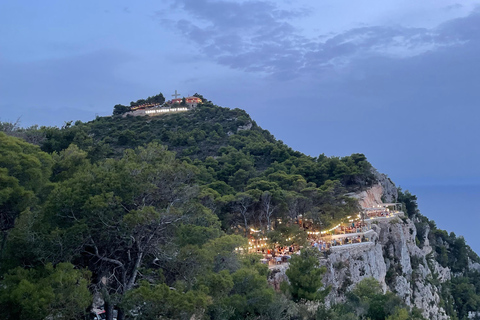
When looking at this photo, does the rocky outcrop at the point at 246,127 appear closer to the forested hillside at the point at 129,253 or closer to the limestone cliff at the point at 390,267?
the limestone cliff at the point at 390,267

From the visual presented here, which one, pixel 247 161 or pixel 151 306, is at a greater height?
pixel 247 161

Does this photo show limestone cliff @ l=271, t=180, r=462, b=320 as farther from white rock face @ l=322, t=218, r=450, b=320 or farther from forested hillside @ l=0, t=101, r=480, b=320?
forested hillside @ l=0, t=101, r=480, b=320

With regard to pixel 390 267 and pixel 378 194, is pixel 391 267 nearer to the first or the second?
pixel 390 267

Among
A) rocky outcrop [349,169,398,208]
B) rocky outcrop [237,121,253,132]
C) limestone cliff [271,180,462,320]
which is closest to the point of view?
limestone cliff [271,180,462,320]

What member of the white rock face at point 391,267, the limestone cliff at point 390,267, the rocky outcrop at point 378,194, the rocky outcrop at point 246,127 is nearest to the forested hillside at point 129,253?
the limestone cliff at point 390,267

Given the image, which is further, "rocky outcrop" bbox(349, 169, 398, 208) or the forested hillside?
"rocky outcrop" bbox(349, 169, 398, 208)

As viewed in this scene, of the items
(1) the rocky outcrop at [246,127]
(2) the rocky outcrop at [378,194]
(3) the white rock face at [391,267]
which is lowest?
(3) the white rock face at [391,267]

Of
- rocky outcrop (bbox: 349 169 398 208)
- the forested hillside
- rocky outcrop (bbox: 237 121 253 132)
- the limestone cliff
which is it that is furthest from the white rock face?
rocky outcrop (bbox: 237 121 253 132)

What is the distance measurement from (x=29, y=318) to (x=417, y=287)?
109ft

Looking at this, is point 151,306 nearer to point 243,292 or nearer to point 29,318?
point 29,318

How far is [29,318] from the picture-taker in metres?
13.7

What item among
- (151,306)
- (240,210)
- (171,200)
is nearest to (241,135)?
(240,210)

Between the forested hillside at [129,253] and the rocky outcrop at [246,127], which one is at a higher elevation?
the rocky outcrop at [246,127]

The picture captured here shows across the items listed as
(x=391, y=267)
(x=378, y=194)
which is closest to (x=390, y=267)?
(x=391, y=267)
